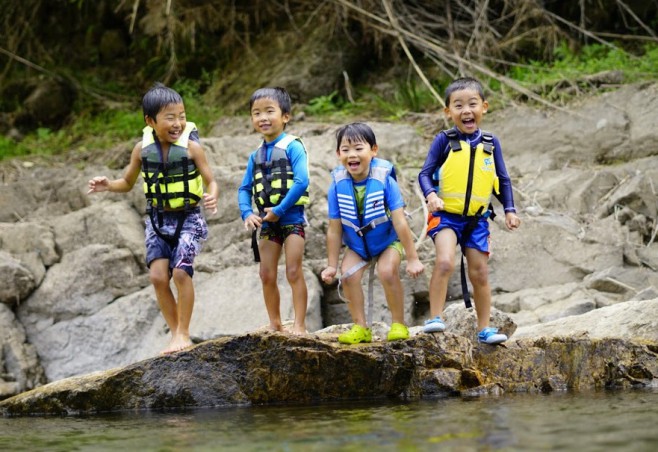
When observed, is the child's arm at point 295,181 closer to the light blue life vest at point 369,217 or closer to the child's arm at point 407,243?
the light blue life vest at point 369,217

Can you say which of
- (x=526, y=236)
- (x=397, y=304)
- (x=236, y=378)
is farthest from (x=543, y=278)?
(x=236, y=378)

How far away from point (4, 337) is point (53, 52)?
267 inches

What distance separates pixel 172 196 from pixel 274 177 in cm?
70

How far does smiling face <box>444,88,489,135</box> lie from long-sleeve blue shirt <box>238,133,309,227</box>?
1.04 meters

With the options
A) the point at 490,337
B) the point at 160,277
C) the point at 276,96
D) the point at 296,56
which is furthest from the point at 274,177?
the point at 296,56

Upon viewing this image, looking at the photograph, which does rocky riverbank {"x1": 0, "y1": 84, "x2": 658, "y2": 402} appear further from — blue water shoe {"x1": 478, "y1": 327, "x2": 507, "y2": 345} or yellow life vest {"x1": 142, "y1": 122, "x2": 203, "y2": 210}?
yellow life vest {"x1": 142, "y1": 122, "x2": 203, "y2": 210}

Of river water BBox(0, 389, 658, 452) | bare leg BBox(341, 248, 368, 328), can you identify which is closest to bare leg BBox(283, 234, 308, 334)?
bare leg BBox(341, 248, 368, 328)

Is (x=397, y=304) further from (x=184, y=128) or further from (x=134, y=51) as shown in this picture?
(x=134, y=51)

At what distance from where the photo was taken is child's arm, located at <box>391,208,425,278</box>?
597 centimetres

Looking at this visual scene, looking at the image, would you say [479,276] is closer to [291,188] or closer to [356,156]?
[356,156]

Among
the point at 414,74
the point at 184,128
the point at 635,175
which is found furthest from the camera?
the point at 414,74

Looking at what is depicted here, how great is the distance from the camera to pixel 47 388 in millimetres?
6293

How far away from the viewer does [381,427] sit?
14.7 feet

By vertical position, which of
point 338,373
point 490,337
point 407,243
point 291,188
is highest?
point 291,188
